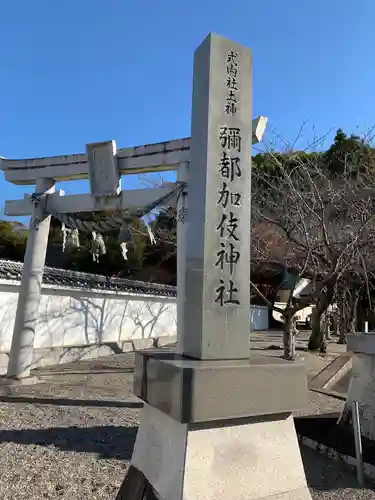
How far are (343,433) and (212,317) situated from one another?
3.67 metres

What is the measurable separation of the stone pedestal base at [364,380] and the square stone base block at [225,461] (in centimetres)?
304

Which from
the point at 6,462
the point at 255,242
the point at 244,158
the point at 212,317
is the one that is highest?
the point at 255,242

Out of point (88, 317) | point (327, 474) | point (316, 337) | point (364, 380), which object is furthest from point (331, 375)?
point (88, 317)

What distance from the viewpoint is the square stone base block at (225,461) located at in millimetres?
2229

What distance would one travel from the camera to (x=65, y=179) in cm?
870

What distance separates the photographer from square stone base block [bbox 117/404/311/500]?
2229mm

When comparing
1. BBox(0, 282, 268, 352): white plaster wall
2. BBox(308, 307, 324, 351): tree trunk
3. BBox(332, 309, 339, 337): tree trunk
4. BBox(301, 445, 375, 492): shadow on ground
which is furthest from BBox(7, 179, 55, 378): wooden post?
BBox(332, 309, 339, 337): tree trunk

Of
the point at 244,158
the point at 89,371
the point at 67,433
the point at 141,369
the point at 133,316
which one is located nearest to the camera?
the point at 141,369

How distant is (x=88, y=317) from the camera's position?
40.2ft

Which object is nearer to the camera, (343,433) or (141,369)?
(141,369)

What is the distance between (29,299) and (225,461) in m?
6.68

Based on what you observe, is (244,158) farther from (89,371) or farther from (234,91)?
(89,371)

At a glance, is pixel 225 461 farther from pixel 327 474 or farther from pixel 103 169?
pixel 103 169

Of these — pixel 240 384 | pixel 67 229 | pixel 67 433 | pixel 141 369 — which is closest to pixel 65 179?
pixel 67 229
